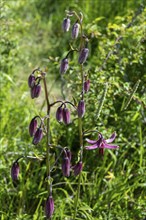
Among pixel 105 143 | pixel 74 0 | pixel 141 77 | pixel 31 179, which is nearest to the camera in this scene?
pixel 105 143

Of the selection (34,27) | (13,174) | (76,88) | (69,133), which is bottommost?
(13,174)

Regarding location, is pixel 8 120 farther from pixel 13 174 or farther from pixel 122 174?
pixel 13 174

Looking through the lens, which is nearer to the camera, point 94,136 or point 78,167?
point 78,167

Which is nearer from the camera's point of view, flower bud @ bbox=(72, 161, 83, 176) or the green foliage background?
flower bud @ bbox=(72, 161, 83, 176)

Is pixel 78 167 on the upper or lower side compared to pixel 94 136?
lower

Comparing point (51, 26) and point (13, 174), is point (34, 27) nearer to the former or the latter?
point (51, 26)

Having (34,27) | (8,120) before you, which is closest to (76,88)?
(8,120)

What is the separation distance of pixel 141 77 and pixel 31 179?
1.04 meters

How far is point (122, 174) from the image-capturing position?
354 cm

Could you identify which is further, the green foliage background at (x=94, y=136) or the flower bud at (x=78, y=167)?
the green foliage background at (x=94, y=136)

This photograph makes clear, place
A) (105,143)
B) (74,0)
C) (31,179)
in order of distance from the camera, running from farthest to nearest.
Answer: (74,0)
(31,179)
(105,143)

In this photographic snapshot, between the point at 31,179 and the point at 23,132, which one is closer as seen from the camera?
the point at 31,179

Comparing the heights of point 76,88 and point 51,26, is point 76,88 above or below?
below

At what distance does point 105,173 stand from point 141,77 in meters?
0.72
